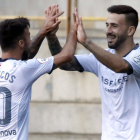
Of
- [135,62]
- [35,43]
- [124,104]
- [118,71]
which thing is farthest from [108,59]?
[35,43]

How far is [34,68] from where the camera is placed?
3172 mm

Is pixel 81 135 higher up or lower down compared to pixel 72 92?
lower down

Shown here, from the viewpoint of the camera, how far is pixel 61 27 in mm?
6371

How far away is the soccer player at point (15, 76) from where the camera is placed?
313 cm

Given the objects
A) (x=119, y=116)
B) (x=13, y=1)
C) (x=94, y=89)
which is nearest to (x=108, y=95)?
(x=119, y=116)

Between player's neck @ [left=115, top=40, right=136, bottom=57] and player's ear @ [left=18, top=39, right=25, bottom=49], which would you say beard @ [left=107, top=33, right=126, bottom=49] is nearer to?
player's neck @ [left=115, top=40, right=136, bottom=57]

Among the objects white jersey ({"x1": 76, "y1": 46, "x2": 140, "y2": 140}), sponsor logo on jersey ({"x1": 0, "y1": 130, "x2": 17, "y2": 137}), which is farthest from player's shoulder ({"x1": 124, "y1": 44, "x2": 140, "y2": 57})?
sponsor logo on jersey ({"x1": 0, "y1": 130, "x2": 17, "y2": 137})

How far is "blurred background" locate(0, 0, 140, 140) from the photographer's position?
6328mm

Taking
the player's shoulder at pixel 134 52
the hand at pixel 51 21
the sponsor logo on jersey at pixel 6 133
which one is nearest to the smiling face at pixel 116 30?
the player's shoulder at pixel 134 52

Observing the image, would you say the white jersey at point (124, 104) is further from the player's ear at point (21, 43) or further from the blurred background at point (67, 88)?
→ the blurred background at point (67, 88)

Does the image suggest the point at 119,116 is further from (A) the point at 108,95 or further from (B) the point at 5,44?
(B) the point at 5,44

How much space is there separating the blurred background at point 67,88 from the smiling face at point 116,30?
2546 mm

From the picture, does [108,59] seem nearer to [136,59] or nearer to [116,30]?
[136,59]

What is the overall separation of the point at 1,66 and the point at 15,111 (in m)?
0.39
